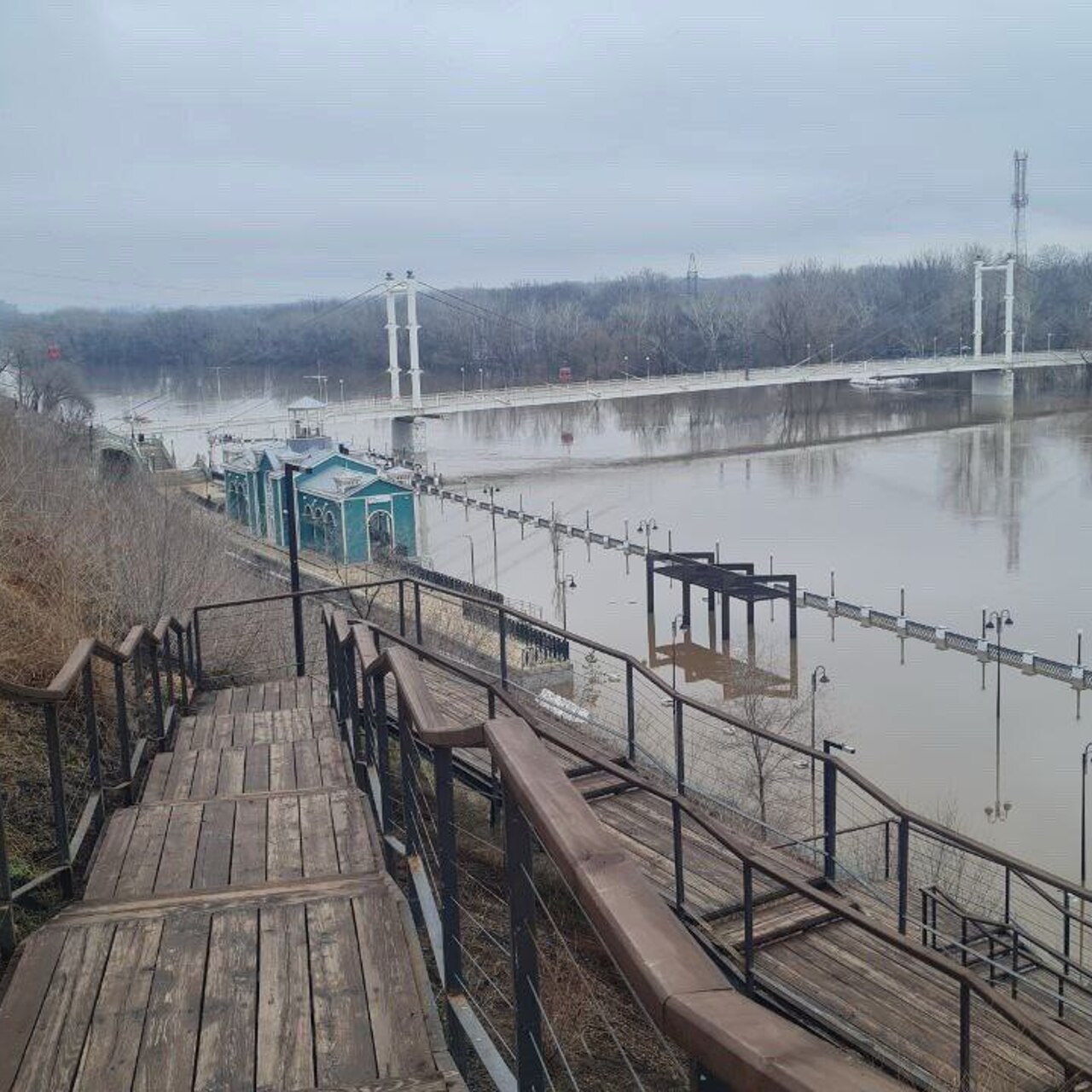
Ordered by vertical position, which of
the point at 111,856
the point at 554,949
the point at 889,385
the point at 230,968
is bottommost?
the point at 889,385

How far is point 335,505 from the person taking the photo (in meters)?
23.5

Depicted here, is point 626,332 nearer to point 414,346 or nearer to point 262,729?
point 414,346

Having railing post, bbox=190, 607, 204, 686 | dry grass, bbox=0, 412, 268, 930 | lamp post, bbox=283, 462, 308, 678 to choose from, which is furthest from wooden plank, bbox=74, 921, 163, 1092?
lamp post, bbox=283, 462, 308, 678

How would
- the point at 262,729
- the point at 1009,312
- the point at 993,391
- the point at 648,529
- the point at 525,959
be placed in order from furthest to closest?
the point at 993,391 < the point at 1009,312 < the point at 648,529 < the point at 262,729 < the point at 525,959

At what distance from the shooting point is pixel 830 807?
470cm

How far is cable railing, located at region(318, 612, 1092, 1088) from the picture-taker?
1.24 metres

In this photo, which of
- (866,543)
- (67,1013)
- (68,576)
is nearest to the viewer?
(67,1013)

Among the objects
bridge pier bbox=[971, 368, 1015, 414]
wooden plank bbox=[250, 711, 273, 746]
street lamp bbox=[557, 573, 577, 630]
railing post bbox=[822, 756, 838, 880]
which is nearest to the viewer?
railing post bbox=[822, 756, 838, 880]

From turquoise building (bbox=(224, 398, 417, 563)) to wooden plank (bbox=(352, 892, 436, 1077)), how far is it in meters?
19.6

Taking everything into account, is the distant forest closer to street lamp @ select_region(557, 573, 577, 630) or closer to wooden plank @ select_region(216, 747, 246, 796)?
street lamp @ select_region(557, 573, 577, 630)

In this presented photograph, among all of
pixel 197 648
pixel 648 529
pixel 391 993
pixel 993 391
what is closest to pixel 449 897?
pixel 391 993

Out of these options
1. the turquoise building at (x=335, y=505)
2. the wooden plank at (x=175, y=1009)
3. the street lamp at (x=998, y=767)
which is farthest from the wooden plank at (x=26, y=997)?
the turquoise building at (x=335, y=505)

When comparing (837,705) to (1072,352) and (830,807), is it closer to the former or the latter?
(830,807)

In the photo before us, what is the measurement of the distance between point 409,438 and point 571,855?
42.7 metres
